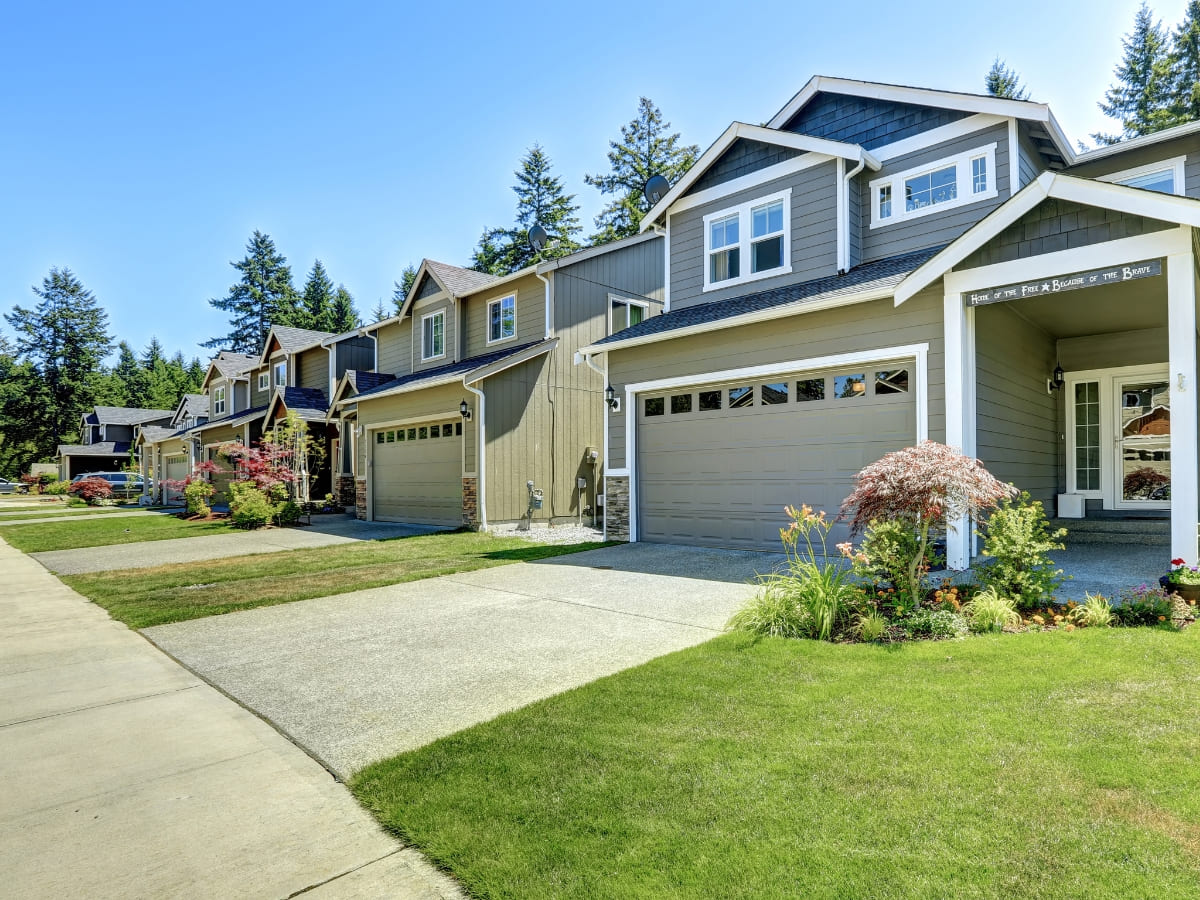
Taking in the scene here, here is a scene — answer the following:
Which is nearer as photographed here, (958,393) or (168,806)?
(168,806)

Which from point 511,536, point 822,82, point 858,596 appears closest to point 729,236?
point 822,82

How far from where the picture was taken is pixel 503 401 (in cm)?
1427

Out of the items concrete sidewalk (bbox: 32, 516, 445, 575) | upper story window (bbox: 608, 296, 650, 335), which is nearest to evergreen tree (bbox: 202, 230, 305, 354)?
concrete sidewalk (bbox: 32, 516, 445, 575)

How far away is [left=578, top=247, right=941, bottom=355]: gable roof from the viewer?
8586 mm

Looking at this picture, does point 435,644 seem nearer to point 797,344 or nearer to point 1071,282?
point 797,344

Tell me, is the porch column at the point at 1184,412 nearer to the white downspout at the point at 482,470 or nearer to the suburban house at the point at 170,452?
the white downspout at the point at 482,470

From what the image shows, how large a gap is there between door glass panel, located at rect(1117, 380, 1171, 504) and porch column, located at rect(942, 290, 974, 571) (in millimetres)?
4535

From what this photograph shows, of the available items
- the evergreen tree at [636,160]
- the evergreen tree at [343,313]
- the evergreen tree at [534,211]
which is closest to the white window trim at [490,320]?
the evergreen tree at [636,160]

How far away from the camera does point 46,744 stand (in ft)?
11.7

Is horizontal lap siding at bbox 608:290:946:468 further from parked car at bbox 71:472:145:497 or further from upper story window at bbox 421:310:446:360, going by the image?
parked car at bbox 71:472:145:497

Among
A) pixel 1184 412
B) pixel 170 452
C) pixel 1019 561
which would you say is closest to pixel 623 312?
pixel 1184 412

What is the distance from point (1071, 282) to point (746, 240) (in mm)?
5529

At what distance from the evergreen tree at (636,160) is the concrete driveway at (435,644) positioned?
27.7 m

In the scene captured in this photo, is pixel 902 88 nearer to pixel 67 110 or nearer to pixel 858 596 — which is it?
pixel 858 596
